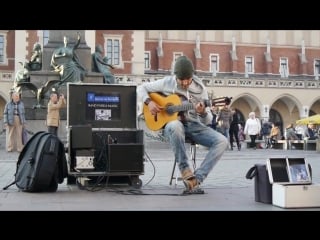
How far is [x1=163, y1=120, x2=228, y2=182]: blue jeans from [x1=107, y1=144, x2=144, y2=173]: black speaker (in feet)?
1.48

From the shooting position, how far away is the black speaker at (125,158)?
21.1 ft

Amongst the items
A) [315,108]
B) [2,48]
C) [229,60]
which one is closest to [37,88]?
[2,48]

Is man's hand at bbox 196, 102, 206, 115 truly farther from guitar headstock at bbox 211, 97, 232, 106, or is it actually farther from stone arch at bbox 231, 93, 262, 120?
stone arch at bbox 231, 93, 262, 120

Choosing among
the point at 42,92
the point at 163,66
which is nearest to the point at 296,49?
the point at 163,66

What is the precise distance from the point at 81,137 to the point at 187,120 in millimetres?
1295

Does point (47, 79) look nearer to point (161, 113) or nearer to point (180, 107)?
point (161, 113)

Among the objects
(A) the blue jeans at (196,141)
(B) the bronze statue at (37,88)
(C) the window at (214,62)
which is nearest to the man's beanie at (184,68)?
(A) the blue jeans at (196,141)

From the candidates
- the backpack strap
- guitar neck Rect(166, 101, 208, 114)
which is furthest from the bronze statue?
the backpack strap

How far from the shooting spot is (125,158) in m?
6.49

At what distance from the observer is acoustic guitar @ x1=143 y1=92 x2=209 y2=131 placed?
6.21 meters

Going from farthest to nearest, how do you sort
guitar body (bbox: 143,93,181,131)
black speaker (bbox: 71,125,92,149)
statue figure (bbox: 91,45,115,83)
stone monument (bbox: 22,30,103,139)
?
statue figure (bbox: 91,45,115,83)
stone monument (bbox: 22,30,103,139)
black speaker (bbox: 71,125,92,149)
guitar body (bbox: 143,93,181,131)

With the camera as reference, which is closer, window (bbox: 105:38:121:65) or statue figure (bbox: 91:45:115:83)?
statue figure (bbox: 91:45:115:83)
